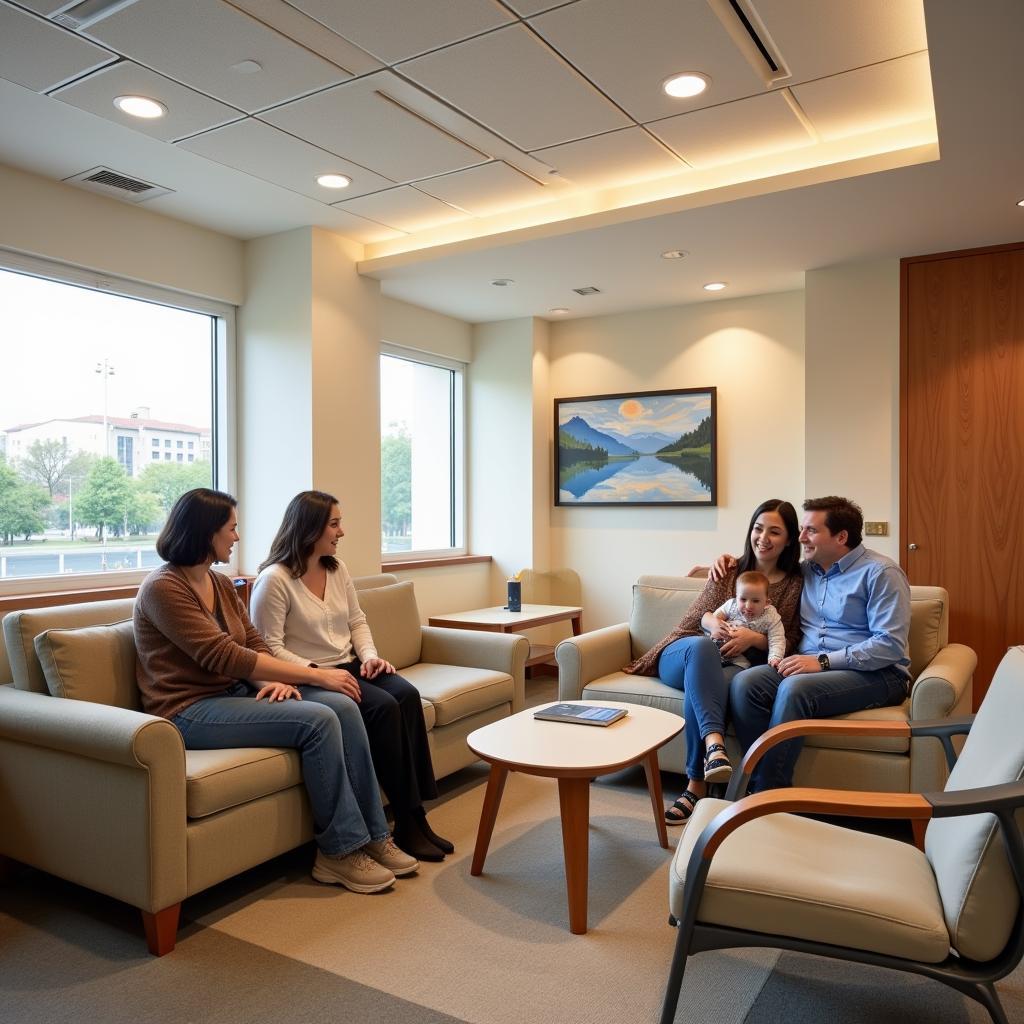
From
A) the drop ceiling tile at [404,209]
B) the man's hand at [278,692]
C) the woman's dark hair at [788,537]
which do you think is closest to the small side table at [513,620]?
the woman's dark hair at [788,537]

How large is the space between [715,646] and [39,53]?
3075mm

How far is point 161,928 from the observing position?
2.26 meters

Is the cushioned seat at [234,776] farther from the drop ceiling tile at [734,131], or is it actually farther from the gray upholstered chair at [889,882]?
the drop ceiling tile at [734,131]

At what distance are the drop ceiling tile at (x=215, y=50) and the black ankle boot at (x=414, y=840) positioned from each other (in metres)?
2.52

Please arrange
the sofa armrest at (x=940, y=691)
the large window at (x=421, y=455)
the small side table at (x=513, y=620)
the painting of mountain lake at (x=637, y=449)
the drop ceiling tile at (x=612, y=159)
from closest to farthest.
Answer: the sofa armrest at (x=940, y=691) < the drop ceiling tile at (x=612, y=159) < the small side table at (x=513, y=620) < the painting of mountain lake at (x=637, y=449) < the large window at (x=421, y=455)

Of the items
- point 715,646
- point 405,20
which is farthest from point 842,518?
point 405,20

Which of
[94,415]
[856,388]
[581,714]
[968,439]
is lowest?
[581,714]

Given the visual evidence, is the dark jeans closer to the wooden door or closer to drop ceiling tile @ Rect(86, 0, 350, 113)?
drop ceiling tile @ Rect(86, 0, 350, 113)

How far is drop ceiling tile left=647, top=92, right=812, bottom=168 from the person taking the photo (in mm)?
3275

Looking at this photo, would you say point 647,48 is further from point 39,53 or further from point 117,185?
point 117,185

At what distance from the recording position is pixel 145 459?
4.31 m

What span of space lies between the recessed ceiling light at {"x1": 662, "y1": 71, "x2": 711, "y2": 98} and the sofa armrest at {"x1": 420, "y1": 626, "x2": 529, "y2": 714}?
2.25 meters

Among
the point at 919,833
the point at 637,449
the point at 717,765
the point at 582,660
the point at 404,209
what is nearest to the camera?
the point at 919,833

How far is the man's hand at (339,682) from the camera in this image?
2.90 m
